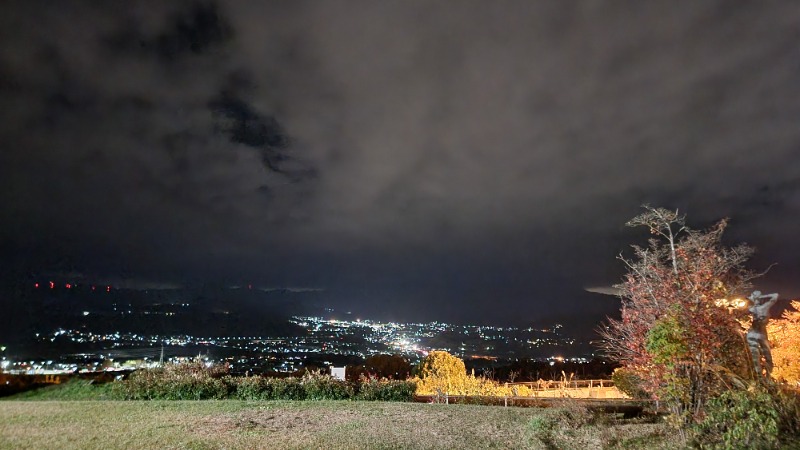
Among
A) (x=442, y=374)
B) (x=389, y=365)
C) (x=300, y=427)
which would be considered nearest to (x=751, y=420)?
(x=300, y=427)

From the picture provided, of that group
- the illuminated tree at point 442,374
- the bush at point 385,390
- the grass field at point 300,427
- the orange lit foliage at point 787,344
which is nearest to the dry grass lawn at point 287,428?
the grass field at point 300,427

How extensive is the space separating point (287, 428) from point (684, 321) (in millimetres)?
8969

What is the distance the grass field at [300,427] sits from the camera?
9.95 m

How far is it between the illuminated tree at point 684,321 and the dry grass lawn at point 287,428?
132 cm

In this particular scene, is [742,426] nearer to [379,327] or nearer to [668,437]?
[668,437]

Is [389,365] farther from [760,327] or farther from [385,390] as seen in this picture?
[760,327]

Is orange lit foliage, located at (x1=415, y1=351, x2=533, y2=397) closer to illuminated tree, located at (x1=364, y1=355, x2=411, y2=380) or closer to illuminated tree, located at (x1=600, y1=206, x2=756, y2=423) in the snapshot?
illuminated tree, located at (x1=364, y1=355, x2=411, y2=380)

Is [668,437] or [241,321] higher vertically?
[241,321]

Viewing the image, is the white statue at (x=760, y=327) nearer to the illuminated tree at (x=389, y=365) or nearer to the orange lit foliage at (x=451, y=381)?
the orange lit foliage at (x=451, y=381)

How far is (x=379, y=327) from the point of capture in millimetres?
138750

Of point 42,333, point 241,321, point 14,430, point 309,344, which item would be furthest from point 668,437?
point 241,321

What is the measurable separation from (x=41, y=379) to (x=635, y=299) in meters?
23.2

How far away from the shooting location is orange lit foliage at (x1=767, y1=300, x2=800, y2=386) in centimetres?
1909

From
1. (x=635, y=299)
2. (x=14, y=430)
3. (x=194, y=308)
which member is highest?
(x=194, y=308)
